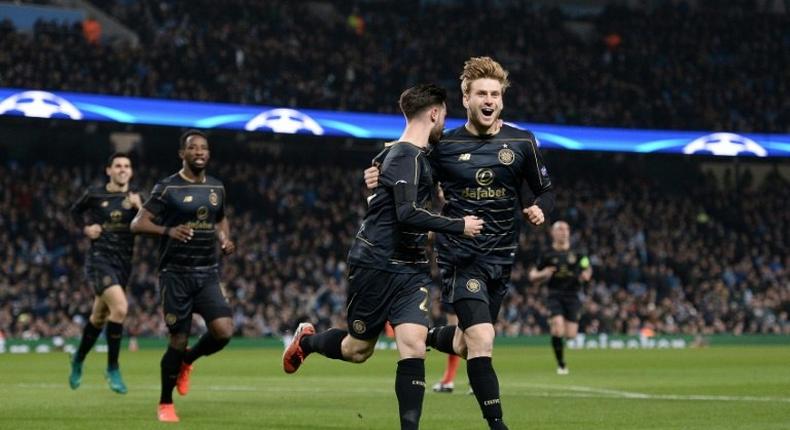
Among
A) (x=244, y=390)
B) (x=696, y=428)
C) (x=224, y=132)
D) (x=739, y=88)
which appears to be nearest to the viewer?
(x=696, y=428)

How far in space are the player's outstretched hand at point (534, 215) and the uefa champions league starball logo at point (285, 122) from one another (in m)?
24.6

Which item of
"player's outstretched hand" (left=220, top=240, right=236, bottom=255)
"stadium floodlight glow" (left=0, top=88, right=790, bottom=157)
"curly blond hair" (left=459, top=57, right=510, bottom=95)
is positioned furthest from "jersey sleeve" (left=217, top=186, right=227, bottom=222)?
"stadium floodlight glow" (left=0, top=88, right=790, bottom=157)

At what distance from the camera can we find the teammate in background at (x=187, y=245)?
1212 centimetres

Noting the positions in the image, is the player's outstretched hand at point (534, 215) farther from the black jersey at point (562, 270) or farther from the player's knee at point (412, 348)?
the black jersey at point (562, 270)

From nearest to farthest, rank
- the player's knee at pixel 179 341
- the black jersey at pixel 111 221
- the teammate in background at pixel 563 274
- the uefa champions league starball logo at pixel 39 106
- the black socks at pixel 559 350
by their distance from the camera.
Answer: the player's knee at pixel 179 341 < the black jersey at pixel 111 221 < the black socks at pixel 559 350 < the teammate in background at pixel 563 274 < the uefa champions league starball logo at pixel 39 106

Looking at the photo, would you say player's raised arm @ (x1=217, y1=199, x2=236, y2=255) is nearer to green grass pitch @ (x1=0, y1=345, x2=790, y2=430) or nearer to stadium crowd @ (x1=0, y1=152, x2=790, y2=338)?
green grass pitch @ (x1=0, y1=345, x2=790, y2=430)

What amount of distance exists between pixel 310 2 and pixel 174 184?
32.2 metres

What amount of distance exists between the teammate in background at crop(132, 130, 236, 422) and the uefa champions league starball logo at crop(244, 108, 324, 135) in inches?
840

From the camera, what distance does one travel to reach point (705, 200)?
44188mm

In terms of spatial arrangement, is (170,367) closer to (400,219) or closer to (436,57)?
(400,219)

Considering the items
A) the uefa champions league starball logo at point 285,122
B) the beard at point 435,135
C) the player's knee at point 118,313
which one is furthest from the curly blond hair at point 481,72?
the uefa champions league starball logo at point 285,122

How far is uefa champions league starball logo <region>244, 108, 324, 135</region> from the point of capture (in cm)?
3381

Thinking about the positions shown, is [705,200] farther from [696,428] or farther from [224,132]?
[696,428]

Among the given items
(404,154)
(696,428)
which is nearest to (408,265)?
(404,154)
